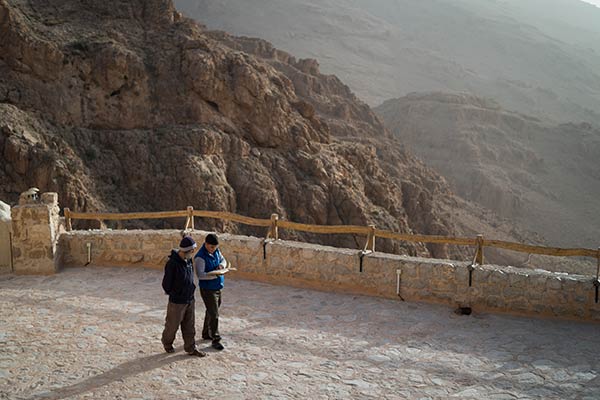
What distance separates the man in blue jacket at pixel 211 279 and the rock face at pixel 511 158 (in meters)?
45.8

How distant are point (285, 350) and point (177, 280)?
1.61 meters

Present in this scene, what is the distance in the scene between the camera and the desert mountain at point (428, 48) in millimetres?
98312

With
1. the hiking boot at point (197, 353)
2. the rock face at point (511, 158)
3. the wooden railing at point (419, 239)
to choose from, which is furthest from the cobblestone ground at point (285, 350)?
the rock face at point (511, 158)

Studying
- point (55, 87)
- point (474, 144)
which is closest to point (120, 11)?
point (55, 87)

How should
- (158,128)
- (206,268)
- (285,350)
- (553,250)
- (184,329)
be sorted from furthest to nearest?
1. (158,128)
2. (553,250)
3. (285,350)
4. (206,268)
5. (184,329)

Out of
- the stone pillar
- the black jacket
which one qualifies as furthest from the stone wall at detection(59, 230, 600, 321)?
the black jacket

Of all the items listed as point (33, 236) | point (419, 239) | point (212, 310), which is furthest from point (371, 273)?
point (33, 236)

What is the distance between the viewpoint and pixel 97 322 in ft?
25.0

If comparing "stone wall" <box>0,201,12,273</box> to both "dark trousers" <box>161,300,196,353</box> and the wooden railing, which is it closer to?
the wooden railing

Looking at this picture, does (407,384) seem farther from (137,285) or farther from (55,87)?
(55,87)

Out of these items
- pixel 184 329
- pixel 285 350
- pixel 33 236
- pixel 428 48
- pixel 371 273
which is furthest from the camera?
pixel 428 48

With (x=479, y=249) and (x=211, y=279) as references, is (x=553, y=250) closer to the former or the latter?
(x=479, y=249)

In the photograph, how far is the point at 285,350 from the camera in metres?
7.00

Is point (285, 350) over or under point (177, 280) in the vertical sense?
under
